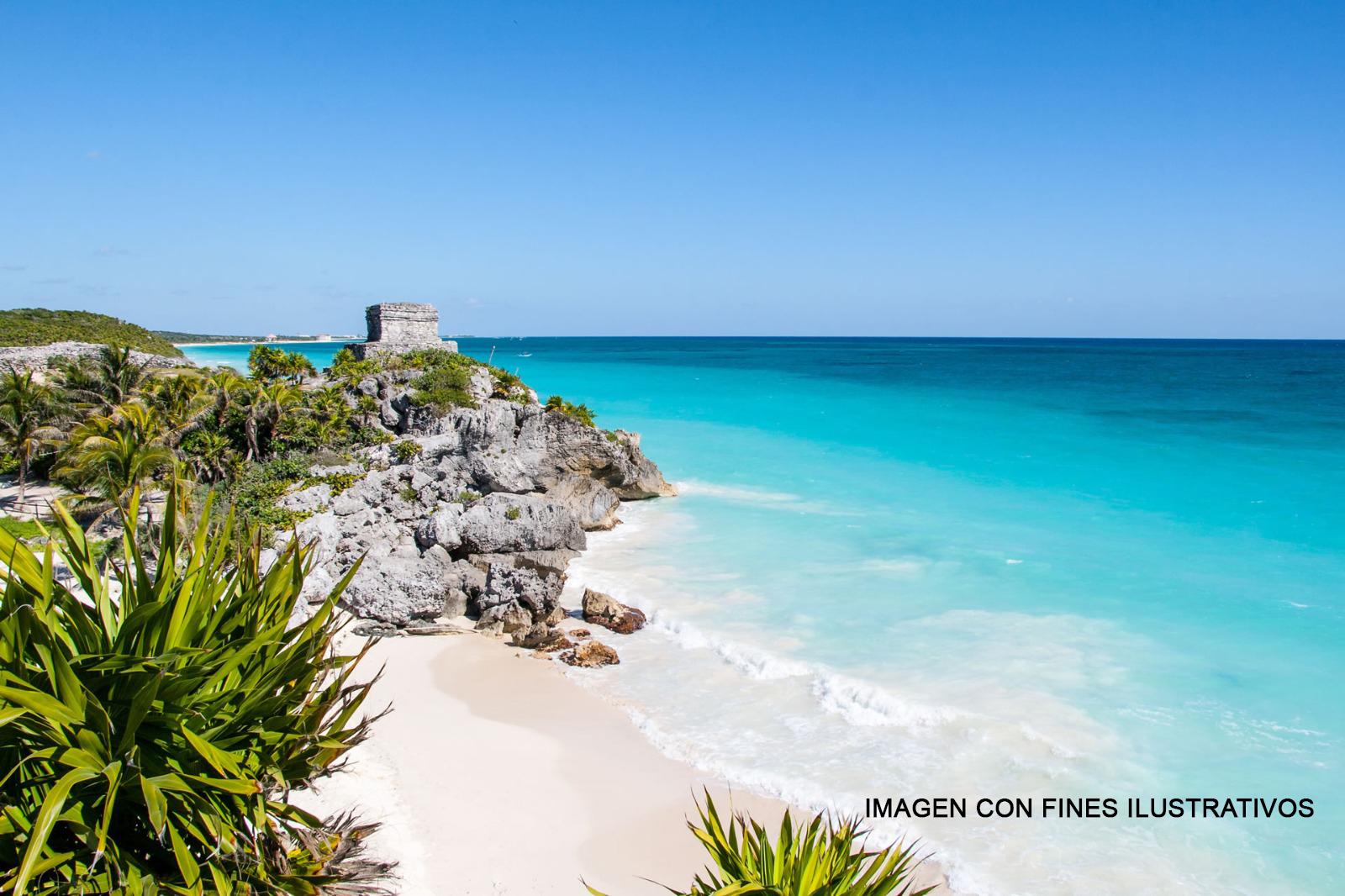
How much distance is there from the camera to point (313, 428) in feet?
64.9

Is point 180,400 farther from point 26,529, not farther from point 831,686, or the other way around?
point 831,686

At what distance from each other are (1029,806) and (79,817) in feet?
26.6

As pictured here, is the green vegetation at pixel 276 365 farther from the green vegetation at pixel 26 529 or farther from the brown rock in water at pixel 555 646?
the brown rock in water at pixel 555 646

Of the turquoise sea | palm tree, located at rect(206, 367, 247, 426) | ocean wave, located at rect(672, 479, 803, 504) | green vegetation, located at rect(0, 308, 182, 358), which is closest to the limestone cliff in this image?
ocean wave, located at rect(672, 479, 803, 504)

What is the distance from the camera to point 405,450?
1927 cm

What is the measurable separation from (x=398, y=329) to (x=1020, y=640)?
24.6 metres

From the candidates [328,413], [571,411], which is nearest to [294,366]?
[328,413]

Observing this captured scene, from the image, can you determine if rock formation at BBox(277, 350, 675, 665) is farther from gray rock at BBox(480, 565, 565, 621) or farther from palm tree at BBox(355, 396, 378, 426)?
palm tree at BBox(355, 396, 378, 426)

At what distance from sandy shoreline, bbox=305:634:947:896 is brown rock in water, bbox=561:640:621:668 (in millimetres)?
314

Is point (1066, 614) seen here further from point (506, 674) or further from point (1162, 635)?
point (506, 674)

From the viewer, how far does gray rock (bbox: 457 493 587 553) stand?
14586mm

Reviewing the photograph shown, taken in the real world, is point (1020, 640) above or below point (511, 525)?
below

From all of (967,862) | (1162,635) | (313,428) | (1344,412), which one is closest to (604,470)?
(313,428)

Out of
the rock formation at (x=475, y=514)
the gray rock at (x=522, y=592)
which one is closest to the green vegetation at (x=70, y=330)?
the rock formation at (x=475, y=514)
